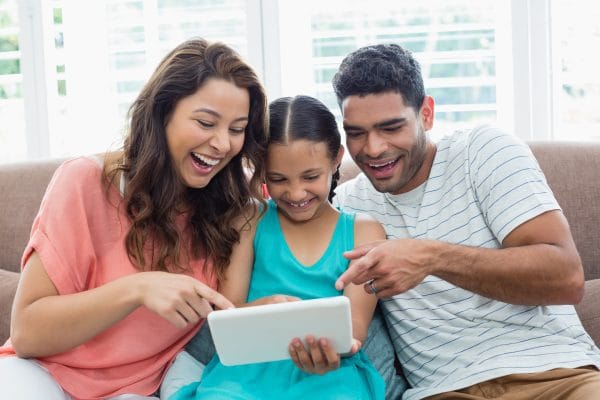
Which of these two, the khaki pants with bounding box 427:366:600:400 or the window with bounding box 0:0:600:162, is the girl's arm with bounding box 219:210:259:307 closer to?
the khaki pants with bounding box 427:366:600:400

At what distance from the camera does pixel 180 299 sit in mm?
1602

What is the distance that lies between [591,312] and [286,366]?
33.8 inches

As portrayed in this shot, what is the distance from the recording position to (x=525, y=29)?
3021 millimetres

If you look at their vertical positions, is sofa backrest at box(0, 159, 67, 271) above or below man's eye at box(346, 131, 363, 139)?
below

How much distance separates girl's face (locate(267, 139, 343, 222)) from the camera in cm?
189

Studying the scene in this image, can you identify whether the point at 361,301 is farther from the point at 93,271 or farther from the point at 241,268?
the point at 93,271

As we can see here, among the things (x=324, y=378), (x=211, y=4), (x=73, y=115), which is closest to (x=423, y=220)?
(x=324, y=378)

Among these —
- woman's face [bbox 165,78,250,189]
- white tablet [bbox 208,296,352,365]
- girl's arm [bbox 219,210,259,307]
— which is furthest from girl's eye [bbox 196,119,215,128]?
white tablet [bbox 208,296,352,365]

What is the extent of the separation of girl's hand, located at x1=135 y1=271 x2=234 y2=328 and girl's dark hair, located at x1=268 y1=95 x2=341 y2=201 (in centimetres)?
46

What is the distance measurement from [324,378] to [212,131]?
1.95ft

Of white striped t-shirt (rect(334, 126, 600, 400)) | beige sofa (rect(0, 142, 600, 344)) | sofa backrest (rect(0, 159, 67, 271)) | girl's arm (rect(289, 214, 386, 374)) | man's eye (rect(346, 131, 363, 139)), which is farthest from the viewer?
sofa backrest (rect(0, 159, 67, 271))

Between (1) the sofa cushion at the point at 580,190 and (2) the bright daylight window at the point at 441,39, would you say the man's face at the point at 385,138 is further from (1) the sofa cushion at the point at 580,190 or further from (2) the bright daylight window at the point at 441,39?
(2) the bright daylight window at the point at 441,39

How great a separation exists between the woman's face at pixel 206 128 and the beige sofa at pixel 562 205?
640 mm

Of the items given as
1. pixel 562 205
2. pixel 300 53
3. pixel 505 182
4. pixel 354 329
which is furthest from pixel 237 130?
pixel 300 53
